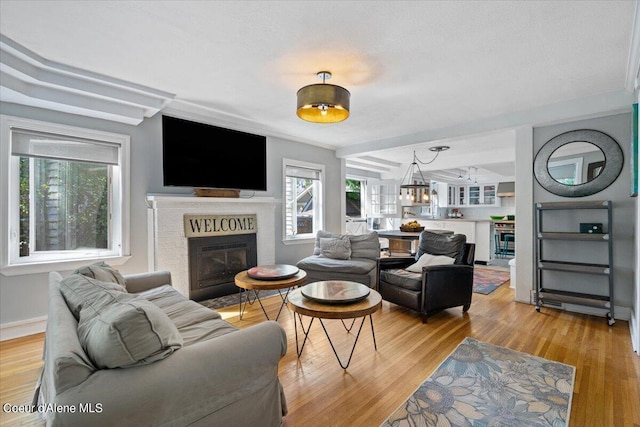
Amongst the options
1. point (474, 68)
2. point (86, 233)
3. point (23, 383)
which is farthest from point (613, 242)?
point (86, 233)

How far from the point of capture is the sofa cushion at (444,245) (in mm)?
3701

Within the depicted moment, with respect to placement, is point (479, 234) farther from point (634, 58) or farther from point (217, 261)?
point (217, 261)

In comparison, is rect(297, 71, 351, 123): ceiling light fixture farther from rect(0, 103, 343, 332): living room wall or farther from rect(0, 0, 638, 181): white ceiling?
rect(0, 103, 343, 332): living room wall

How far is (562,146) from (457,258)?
1.82m

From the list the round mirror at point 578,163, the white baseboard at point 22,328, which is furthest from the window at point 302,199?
the round mirror at point 578,163

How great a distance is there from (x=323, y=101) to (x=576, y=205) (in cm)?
309

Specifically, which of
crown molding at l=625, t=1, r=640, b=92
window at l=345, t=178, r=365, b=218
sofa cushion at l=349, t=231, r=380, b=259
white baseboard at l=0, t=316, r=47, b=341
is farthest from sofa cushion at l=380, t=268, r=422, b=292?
window at l=345, t=178, r=365, b=218

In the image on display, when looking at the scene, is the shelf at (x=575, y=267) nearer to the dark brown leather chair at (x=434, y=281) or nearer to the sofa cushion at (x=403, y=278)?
the dark brown leather chair at (x=434, y=281)

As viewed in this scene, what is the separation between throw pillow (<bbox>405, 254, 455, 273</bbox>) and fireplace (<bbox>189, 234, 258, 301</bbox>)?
229cm

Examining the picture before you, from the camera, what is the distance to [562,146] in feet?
11.9

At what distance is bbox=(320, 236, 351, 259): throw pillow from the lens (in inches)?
177

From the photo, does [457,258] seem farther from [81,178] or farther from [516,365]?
[81,178]

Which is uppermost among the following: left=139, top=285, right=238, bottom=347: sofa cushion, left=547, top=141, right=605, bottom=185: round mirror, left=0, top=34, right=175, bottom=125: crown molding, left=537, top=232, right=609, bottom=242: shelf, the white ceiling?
the white ceiling

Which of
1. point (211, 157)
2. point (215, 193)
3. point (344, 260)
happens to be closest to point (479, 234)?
point (344, 260)
